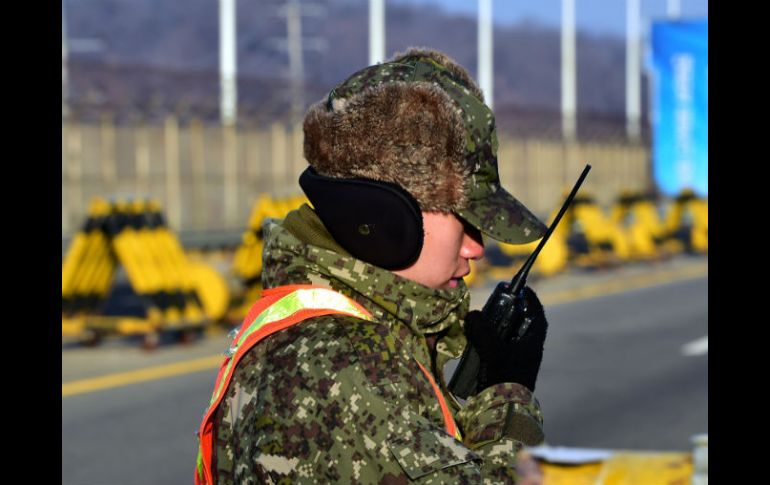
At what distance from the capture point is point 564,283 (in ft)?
73.1

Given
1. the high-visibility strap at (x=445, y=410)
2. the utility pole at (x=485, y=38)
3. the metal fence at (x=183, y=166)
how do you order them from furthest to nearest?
the utility pole at (x=485, y=38), the metal fence at (x=183, y=166), the high-visibility strap at (x=445, y=410)

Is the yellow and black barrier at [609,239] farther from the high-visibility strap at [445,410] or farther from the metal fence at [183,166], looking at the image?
the high-visibility strap at [445,410]

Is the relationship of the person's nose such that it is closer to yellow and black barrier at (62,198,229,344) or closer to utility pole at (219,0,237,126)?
yellow and black barrier at (62,198,229,344)

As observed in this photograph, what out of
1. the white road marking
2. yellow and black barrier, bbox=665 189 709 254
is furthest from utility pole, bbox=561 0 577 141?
the white road marking

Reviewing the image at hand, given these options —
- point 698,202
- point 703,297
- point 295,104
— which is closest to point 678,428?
point 703,297

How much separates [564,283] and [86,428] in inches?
527

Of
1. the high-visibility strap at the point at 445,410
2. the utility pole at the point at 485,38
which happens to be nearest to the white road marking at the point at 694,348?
the high-visibility strap at the point at 445,410

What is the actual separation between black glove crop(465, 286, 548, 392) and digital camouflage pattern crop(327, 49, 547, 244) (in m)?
0.18

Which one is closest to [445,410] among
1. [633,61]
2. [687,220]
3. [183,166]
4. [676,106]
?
[676,106]

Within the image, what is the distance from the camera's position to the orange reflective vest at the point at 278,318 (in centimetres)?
217

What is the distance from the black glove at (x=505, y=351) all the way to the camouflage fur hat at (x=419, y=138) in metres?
0.19

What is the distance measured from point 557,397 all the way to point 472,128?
9399 millimetres
